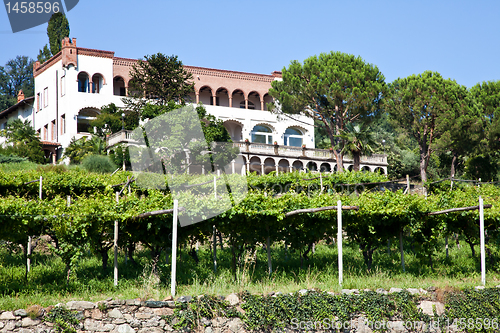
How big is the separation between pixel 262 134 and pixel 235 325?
32.2 metres

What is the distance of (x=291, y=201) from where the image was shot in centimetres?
1331

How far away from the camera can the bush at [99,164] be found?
86.2 feet

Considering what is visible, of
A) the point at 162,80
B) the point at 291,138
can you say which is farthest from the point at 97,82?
the point at 291,138

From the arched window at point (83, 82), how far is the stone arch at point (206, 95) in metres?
7.99

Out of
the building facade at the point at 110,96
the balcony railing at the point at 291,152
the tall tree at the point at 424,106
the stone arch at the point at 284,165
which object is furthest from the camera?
the stone arch at the point at 284,165

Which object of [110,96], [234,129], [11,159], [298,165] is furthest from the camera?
[234,129]

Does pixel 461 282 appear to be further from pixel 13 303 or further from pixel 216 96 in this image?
pixel 216 96

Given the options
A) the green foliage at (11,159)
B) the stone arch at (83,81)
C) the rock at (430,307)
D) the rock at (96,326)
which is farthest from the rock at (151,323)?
the stone arch at (83,81)

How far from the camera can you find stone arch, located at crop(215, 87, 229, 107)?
42562 mm

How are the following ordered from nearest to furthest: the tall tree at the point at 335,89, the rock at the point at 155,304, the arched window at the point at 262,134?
the rock at the point at 155,304 < the tall tree at the point at 335,89 < the arched window at the point at 262,134

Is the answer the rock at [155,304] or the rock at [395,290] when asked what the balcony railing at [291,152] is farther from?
the rock at [155,304]

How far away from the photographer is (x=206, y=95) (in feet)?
139

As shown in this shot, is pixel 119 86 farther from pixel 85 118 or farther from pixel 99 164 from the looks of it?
pixel 99 164

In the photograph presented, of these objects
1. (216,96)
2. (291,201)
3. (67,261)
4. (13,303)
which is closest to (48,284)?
(67,261)
